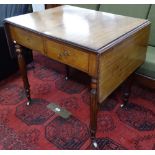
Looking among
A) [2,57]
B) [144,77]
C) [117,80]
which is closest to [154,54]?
[144,77]

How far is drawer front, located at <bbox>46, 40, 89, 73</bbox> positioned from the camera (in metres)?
1.07

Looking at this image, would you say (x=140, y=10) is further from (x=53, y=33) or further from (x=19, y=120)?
(x=19, y=120)

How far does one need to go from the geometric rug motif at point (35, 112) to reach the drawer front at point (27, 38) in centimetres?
59

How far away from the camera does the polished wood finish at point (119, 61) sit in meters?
1.06

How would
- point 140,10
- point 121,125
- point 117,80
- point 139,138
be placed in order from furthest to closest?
point 140,10, point 121,125, point 139,138, point 117,80

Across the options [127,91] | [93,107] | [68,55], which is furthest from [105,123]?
[68,55]

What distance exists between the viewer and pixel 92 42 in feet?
3.44

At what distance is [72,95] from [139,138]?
0.72 metres

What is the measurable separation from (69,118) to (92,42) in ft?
2.57

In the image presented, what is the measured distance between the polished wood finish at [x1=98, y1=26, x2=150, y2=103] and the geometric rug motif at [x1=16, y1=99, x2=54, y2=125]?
671 millimetres

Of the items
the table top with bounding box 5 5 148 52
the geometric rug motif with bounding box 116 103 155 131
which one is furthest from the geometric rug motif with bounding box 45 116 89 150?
the table top with bounding box 5 5 148 52

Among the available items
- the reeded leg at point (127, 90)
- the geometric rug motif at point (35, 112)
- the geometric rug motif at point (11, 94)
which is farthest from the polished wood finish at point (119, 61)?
the geometric rug motif at point (11, 94)
